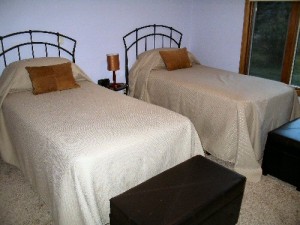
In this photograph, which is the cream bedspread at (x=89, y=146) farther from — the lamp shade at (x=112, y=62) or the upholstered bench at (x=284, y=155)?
the lamp shade at (x=112, y=62)

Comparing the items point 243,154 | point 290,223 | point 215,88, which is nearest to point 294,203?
point 290,223

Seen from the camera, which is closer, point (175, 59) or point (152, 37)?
point (175, 59)

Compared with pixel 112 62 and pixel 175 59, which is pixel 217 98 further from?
pixel 112 62

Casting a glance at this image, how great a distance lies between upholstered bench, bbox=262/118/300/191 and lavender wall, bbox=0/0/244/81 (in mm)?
1967

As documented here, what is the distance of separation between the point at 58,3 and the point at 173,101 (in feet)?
5.61

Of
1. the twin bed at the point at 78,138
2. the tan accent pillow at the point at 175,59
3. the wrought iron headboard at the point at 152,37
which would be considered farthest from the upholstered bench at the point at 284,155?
the wrought iron headboard at the point at 152,37

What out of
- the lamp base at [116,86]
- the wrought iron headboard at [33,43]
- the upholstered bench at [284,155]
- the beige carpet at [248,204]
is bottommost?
the beige carpet at [248,204]

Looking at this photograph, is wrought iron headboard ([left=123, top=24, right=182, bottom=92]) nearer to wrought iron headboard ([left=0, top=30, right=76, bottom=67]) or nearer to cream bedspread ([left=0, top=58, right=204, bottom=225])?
wrought iron headboard ([left=0, top=30, right=76, bottom=67])

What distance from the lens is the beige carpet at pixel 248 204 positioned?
195 centimetres

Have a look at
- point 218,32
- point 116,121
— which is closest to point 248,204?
point 116,121

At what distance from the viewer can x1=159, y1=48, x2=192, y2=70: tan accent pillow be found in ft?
11.9

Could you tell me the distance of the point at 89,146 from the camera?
1.65 m

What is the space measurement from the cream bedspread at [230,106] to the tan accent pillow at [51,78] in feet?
3.41

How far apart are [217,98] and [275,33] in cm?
236
